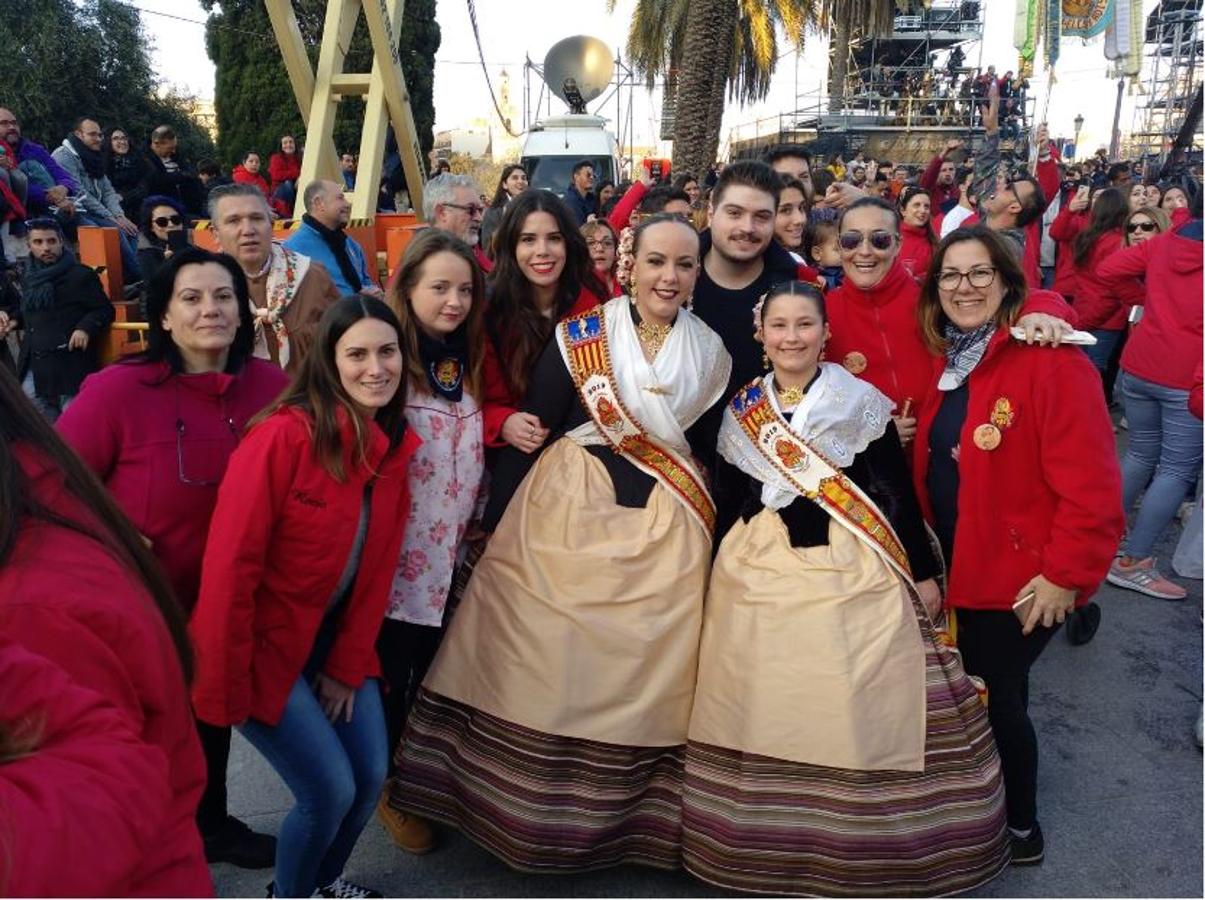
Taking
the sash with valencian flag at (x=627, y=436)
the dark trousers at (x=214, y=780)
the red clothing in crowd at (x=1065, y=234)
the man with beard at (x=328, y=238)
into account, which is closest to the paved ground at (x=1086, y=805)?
the dark trousers at (x=214, y=780)

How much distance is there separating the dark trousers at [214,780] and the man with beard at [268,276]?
135 cm

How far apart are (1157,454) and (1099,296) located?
1900 mm

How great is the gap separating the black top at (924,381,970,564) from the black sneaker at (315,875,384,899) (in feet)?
6.12

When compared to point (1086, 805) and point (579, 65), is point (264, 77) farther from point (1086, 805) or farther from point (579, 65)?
point (1086, 805)

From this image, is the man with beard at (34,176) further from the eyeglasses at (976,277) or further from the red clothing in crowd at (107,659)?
the red clothing in crowd at (107,659)

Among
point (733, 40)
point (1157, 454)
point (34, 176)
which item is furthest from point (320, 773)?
point (733, 40)

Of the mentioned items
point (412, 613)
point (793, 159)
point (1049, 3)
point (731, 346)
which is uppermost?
point (1049, 3)

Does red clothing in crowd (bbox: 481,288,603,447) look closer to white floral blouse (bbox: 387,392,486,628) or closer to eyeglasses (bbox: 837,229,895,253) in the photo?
white floral blouse (bbox: 387,392,486,628)

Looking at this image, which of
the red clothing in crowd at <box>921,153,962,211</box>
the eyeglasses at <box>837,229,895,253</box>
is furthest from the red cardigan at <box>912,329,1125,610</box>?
the red clothing in crowd at <box>921,153,962,211</box>

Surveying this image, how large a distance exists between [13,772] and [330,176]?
6439 millimetres

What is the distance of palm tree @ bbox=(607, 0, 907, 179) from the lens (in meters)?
12.7

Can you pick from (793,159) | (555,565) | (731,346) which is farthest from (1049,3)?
(555,565)

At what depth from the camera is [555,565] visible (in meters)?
2.49

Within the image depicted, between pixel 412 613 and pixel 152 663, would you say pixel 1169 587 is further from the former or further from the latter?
pixel 152 663
